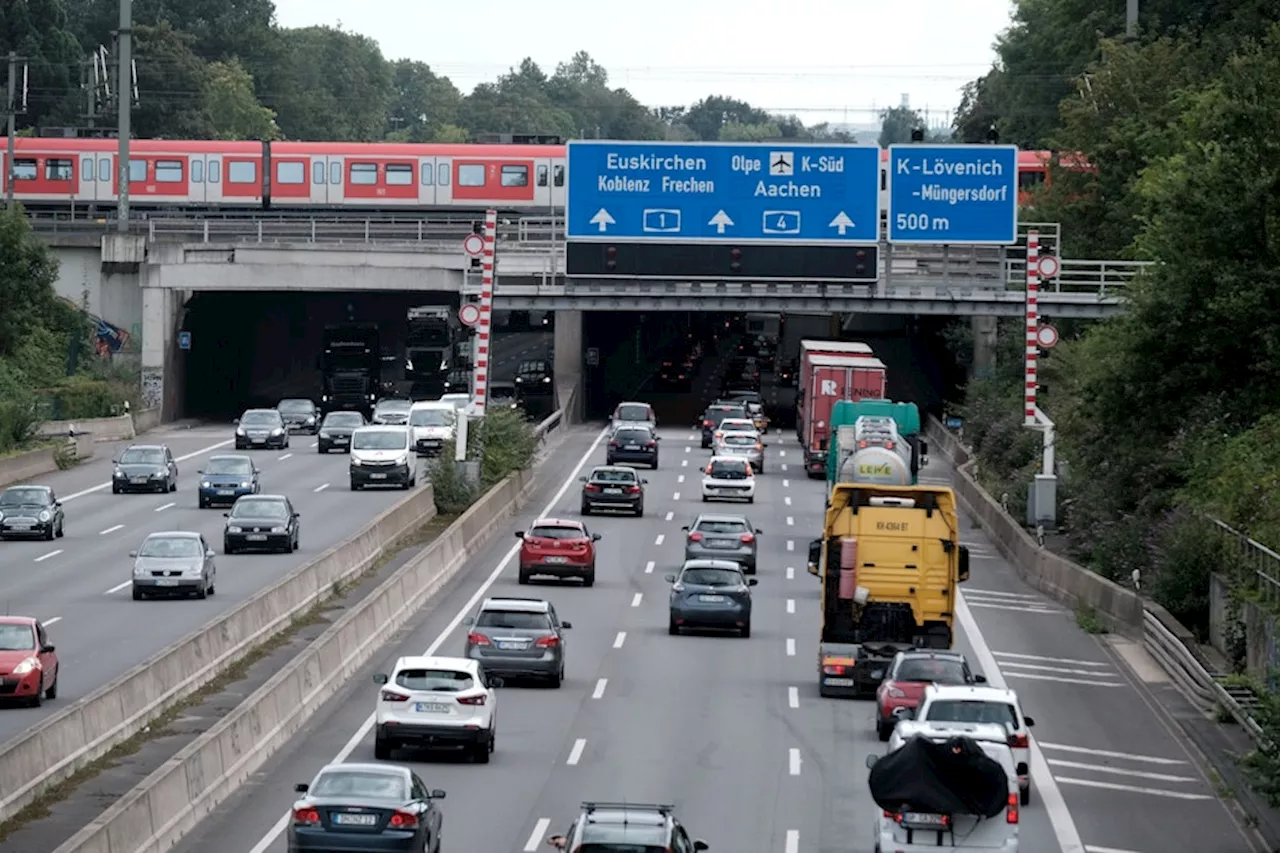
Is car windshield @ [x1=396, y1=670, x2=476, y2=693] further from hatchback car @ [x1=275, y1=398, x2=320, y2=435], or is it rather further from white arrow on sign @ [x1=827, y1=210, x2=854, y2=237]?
hatchback car @ [x1=275, y1=398, x2=320, y2=435]

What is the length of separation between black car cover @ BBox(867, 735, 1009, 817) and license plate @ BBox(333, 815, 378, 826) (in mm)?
4575

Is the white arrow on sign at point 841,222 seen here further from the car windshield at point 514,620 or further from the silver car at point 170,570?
the car windshield at point 514,620

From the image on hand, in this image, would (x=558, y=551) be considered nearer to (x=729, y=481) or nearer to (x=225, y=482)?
(x=225, y=482)

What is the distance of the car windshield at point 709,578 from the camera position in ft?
133

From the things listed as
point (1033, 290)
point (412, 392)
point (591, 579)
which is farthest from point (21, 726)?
point (412, 392)

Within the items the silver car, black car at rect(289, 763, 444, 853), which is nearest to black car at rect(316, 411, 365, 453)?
the silver car

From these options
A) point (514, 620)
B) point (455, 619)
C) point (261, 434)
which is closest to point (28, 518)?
point (455, 619)

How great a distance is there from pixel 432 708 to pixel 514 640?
20.8 ft

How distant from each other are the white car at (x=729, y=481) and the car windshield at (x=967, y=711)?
118 feet

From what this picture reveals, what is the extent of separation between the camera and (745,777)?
92.1 feet

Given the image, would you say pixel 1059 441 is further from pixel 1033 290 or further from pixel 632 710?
pixel 632 710

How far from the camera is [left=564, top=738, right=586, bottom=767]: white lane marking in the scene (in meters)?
28.8

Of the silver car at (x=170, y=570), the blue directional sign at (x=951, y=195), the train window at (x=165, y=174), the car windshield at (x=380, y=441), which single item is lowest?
the silver car at (x=170, y=570)

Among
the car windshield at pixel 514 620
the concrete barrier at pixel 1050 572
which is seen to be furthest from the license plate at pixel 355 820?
the concrete barrier at pixel 1050 572
